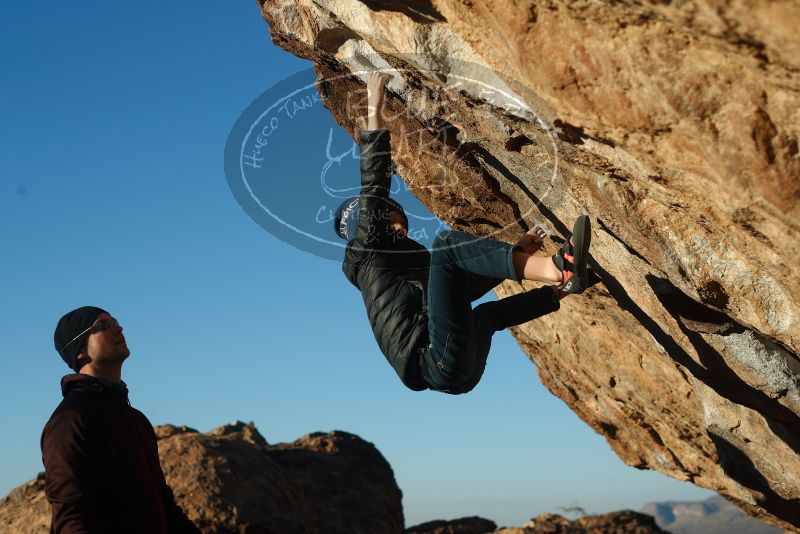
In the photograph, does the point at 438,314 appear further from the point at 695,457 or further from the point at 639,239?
the point at 695,457

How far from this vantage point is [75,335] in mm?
5492

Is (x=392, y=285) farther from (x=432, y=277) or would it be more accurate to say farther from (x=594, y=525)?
(x=594, y=525)

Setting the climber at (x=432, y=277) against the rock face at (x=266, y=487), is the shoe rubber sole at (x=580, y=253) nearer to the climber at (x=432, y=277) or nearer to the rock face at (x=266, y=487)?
the climber at (x=432, y=277)

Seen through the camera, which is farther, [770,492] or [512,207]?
[770,492]

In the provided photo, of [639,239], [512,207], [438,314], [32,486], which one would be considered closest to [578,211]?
[639,239]

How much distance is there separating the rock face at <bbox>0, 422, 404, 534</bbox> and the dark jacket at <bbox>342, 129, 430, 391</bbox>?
4.01 metres

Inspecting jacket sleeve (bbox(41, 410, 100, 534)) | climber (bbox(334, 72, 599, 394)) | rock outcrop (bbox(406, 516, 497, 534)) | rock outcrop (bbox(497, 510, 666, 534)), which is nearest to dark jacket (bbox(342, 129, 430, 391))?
climber (bbox(334, 72, 599, 394))

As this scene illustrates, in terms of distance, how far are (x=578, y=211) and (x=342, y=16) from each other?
7.45ft

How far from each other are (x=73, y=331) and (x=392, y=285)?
6.83ft

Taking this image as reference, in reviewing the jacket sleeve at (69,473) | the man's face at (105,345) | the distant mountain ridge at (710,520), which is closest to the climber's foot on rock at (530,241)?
the man's face at (105,345)

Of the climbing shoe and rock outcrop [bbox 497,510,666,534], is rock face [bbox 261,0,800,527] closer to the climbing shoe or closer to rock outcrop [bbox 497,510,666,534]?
the climbing shoe

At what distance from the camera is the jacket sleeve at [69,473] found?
15.8 ft

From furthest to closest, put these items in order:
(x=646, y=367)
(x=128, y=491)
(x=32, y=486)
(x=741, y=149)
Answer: (x=32, y=486) → (x=646, y=367) → (x=128, y=491) → (x=741, y=149)

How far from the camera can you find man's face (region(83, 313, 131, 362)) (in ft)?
17.9
